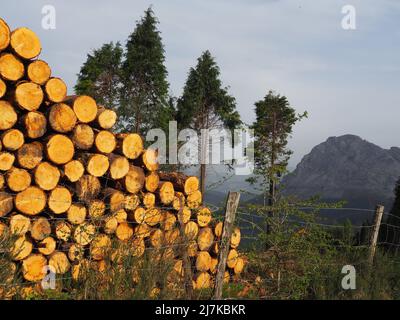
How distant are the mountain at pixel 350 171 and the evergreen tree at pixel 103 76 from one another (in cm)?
7024

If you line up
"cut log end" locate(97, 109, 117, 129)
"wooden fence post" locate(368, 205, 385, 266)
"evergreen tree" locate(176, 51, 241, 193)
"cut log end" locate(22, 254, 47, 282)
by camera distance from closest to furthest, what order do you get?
"cut log end" locate(22, 254, 47, 282)
"wooden fence post" locate(368, 205, 385, 266)
"cut log end" locate(97, 109, 117, 129)
"evergreen tree" locate(176, 51, 241, 193)

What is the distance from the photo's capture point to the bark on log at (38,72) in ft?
23.8

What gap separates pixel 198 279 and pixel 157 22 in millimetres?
21581

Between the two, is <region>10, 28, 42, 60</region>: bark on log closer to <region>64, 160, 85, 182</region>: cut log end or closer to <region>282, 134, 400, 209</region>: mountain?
<region>64, 160, 85, 182</region>: cut log end

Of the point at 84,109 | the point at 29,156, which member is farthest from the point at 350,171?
the point at 29,156

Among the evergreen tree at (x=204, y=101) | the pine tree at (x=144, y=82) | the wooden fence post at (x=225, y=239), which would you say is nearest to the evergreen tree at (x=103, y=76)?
the pine tree at (x=144, y=82)

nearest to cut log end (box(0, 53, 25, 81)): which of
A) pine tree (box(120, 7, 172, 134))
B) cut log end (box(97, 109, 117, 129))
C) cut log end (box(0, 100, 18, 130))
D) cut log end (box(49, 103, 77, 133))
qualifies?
cut log end (box(0, 100, 18, 130))

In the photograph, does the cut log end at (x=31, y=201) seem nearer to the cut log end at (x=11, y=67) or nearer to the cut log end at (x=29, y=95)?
the cut log end at (x=29, y=95)

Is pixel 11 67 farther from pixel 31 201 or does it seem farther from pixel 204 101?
pixel 204 101

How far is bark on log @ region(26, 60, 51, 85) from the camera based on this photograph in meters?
7.26

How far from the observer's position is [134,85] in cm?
2616

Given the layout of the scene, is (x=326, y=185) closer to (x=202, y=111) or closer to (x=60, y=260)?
(x=202, y=111)

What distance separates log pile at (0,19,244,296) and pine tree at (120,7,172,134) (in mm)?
17103
